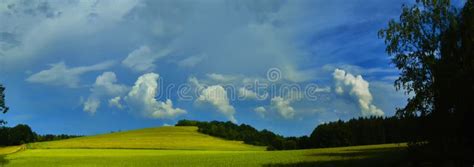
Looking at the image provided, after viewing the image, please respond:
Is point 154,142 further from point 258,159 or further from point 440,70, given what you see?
point 440,70

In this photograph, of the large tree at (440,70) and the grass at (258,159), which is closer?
the large tree at (440,70)

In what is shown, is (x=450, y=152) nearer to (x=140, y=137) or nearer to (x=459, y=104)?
(x=459, y=104)

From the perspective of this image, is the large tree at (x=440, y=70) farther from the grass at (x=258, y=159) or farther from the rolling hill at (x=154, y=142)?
the rolling hill at (x=154, y=142)

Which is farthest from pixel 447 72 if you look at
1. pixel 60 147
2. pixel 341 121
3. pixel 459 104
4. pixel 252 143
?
pixel 252 143

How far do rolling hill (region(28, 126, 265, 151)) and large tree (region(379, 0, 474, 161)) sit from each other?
77104mm

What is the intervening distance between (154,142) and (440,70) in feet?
299

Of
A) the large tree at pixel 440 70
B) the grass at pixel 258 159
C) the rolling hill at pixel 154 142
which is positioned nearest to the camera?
the large tree at pixel 440 70

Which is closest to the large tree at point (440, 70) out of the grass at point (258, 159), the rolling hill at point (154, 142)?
the grass at point (258, 159)

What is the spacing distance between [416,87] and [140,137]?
329ft

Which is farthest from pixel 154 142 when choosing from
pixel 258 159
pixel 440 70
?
pixel 440 70

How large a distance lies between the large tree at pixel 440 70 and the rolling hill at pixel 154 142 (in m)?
77.1

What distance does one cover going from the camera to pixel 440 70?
3519 cm

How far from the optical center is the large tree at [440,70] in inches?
1313

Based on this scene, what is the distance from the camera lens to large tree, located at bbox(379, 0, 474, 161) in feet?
109
